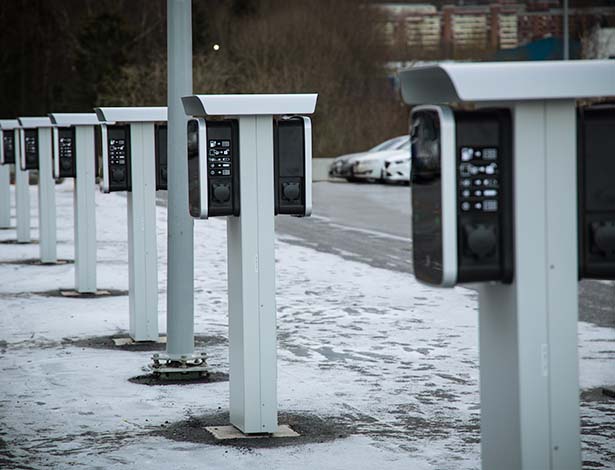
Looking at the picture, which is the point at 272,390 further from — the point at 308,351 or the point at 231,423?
the point at 308,351

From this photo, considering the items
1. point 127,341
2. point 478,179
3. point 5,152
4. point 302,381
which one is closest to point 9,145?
point 5,152

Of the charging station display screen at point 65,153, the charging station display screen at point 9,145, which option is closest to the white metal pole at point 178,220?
the charging station display screen at point 65,153

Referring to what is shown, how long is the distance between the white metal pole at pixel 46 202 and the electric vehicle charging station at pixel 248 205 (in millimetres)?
9469

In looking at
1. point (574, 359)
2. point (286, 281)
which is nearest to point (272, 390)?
point (574, 359)

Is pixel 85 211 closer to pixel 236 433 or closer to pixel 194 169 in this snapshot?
pixel 194 169

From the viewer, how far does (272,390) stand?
720 cm

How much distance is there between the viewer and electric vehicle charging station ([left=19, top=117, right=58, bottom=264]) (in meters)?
16.4

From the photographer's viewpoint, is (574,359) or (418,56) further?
(418,56)

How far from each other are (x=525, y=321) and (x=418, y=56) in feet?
184

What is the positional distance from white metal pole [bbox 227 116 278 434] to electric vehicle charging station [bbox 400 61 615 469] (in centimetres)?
263

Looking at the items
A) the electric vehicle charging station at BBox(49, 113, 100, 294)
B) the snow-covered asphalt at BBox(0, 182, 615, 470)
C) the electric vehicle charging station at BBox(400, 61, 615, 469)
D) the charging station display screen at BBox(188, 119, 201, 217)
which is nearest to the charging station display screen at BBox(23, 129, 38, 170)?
the snow-covered asphalt at BBox(0, 182, 615, 470)

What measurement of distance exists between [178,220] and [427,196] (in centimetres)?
465

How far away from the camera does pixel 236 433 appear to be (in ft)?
23.8

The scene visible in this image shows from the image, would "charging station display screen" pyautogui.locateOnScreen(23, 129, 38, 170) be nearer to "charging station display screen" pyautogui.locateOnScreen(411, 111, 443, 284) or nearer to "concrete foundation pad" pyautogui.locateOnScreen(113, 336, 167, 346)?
"concrete foundation pad" pyautogui.locateOnScreen(113, 336, 167, 346)
